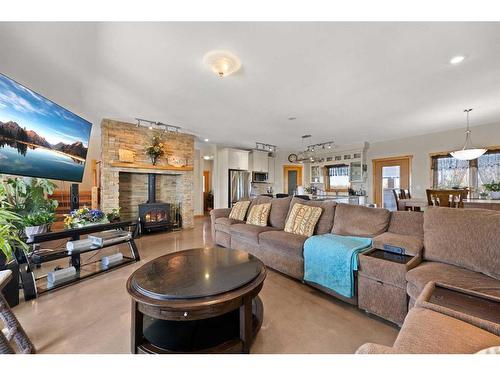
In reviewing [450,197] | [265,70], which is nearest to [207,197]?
[265,70]

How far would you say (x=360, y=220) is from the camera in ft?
7.85

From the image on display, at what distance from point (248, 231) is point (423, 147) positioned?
5.36m

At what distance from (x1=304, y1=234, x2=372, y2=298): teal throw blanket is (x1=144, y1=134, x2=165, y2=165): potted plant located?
405cm

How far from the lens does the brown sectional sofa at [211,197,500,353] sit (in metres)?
0.85

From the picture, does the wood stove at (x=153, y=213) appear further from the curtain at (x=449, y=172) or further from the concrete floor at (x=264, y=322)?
the curtain at (x=449, y=172)

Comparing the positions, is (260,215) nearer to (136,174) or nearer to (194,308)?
(194,308)

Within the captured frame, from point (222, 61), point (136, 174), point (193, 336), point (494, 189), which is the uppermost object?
point (222, 61)

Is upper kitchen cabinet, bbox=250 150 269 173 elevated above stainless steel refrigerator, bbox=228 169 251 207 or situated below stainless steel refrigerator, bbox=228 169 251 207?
above

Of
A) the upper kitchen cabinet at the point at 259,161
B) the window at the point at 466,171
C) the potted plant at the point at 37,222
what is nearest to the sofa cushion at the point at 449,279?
the potted plant at the point at 37,222

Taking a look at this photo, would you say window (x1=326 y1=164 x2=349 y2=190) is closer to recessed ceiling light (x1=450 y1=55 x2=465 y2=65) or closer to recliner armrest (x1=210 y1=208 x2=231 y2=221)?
recliner armrest (x1=210 y1=208 x2=231 y2=221)

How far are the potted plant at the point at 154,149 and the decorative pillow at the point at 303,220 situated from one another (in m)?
3.58

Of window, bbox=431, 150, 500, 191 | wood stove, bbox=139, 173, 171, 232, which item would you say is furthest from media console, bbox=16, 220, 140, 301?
window, bbox=431, 150, 500, 191

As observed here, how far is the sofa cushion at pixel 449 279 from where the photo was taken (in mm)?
1296
